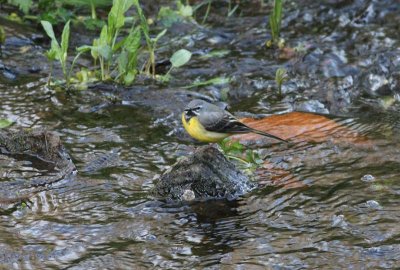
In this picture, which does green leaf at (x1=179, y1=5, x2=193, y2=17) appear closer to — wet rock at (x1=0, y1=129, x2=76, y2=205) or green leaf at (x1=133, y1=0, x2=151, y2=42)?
green leaf at (x1=133, y1=0, x2=151, y2=42)

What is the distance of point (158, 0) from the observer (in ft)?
34.4

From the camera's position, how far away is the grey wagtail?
579 cm

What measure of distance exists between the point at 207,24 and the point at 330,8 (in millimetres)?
1584

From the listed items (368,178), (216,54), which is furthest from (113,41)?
(368,178)

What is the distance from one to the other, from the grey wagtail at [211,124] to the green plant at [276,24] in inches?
111

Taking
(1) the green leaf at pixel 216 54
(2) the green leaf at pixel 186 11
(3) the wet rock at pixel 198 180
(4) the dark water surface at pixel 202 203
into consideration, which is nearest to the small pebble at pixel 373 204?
(4) the dark water surface at pixel 202 203

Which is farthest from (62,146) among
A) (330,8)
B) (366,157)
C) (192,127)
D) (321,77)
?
(330,8)

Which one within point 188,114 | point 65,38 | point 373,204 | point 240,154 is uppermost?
point 65,38

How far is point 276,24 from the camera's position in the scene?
28.1ft

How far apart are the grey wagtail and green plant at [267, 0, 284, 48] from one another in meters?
2.82

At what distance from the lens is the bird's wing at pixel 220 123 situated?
18.9 feet

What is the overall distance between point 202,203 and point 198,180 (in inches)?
6.5

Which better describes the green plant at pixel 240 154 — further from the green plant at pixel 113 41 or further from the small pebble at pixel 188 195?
the green plant at pixel 113 41

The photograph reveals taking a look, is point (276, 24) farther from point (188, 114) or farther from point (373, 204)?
point (373, 204)
